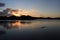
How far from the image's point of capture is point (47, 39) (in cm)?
994

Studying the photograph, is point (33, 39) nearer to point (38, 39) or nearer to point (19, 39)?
point (38, 39)

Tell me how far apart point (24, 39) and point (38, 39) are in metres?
0.96

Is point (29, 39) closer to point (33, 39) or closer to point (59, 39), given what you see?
point (33, 39)

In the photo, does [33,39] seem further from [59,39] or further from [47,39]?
[59,39]

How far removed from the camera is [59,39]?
32.3 feet

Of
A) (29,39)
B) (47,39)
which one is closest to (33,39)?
(29,39)

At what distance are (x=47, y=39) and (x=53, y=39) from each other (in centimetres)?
40

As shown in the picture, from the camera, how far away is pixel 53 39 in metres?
9.92

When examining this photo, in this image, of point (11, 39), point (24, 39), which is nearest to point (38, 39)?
point (24, 39)

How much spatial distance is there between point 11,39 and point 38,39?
1.83m

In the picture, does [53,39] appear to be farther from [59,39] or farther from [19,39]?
[19,39]

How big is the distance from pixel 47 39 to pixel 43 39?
268 mm

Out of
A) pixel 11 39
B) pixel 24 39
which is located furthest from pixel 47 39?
pixel 11 39

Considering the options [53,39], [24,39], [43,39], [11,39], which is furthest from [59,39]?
[11,39]
